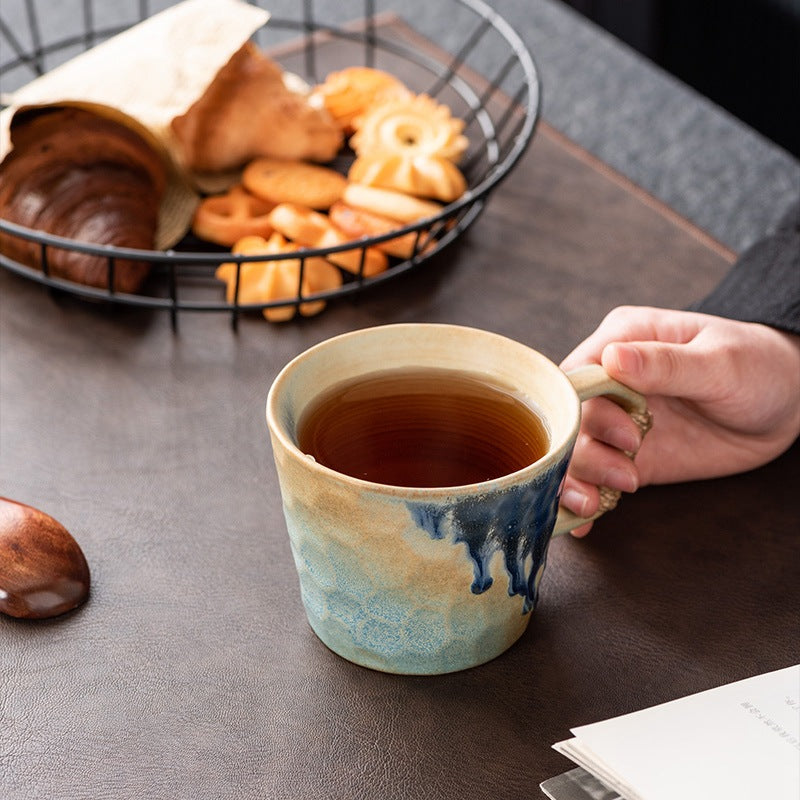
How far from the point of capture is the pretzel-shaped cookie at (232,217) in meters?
0.77

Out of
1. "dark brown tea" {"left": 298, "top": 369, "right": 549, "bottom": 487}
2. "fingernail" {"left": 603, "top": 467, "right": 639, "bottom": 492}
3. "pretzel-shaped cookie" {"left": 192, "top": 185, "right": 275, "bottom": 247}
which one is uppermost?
"dark brown tea" {"left": 298, "top": 369, "right": 549, "bottom": 487}

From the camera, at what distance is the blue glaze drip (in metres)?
0.42

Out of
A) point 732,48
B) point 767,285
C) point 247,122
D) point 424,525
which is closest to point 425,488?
point 424,525

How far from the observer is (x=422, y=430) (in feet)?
1.63

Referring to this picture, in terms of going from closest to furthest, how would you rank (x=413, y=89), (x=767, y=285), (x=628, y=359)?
(x=628, y=359), (x=767, y=285), (x=413, y=89)

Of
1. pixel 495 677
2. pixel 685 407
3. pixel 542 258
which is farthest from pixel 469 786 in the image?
pixel 542 258

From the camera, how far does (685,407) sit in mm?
661

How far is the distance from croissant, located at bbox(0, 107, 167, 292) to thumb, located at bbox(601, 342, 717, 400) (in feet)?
1.16

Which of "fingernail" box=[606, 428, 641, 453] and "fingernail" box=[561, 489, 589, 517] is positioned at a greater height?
"fingernail" box=[606, 428, 641, 453]

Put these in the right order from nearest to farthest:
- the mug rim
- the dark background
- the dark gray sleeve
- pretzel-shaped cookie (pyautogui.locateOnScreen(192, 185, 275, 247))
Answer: the mug rim
the dark gray sleeve
pretzel-shaped cookie (pyautogui.locateOnScreen(192, 185, 275, 247))
the dark background

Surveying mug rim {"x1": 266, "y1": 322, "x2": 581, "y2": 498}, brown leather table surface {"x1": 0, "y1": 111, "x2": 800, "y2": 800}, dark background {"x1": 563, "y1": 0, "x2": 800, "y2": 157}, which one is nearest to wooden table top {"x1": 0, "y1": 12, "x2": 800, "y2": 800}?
brown leather table surface {"x1": 0, "y1": 111, "x2": 800, "y2": 800}

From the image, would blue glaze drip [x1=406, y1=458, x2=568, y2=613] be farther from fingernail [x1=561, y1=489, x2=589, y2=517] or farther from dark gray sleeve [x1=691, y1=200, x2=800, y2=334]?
dark gray sleeve [x1=691, y1=200, x2=800, y2=334]

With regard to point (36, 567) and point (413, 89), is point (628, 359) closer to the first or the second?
point (36, 567)

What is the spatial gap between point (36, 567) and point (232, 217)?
349 millimetres
